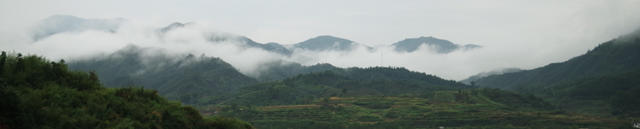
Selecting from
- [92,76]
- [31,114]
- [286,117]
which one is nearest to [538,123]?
[286,117]

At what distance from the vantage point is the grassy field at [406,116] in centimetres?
13962

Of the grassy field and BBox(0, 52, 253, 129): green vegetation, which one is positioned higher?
BBox(0, 52, 253, 129): green vegetation

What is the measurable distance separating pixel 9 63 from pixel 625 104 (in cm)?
20321

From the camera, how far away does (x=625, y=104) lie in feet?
623

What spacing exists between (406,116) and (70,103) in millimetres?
126679

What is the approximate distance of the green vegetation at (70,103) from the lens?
3138 centimetres

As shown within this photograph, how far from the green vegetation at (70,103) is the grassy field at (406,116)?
291 feet

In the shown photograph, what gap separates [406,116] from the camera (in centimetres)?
15575

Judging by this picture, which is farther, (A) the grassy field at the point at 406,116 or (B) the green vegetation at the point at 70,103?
(A) the grassy field at the point at 406,116

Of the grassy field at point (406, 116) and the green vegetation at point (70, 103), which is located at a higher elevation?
the green vegetation at point (70, 103)

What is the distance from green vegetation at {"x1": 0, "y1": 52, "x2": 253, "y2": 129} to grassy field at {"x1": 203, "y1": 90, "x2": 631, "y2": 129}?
88.8 m

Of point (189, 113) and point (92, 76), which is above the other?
point (92, 76)

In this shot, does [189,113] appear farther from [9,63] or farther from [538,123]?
[538,123]

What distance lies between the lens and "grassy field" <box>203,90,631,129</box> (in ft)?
458
